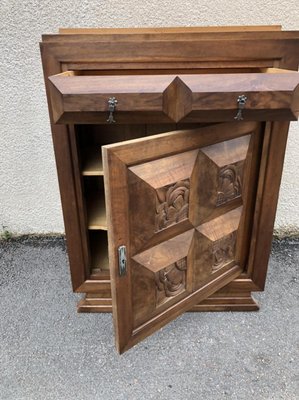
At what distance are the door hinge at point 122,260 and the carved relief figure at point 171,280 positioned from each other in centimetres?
14

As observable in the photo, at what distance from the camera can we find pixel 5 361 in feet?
3.72

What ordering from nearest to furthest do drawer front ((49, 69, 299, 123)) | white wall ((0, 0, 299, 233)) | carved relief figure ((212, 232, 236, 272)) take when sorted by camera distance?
drawer front ((49, 69, 299, 123)) → carved relief figure ((212, 232, 236, 272)) → white wall ((0, 0, 299, 233))

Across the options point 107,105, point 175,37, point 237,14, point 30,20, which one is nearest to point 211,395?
point 107,105

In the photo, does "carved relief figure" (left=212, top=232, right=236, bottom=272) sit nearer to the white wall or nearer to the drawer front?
the drawer front

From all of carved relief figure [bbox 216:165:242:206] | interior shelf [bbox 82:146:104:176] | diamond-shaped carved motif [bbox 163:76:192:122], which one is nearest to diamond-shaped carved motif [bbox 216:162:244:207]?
carved relief figure [bbox 216:165:242:206]

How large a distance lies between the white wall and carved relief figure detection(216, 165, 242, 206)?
665 millimetres

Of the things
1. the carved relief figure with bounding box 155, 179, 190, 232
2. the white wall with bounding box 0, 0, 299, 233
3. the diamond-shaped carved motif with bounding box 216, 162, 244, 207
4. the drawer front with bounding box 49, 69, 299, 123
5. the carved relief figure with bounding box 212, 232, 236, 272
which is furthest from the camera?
the white wall with bounding box 0, 0, 299, 233

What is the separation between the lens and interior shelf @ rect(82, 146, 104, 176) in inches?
41.4

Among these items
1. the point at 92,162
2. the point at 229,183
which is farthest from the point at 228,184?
the point at 92,162

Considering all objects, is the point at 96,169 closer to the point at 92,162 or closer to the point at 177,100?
the point at 92,162

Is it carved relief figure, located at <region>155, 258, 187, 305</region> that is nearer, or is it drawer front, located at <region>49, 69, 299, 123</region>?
drawer front, located at <region>49, 69, 299, 123</region>

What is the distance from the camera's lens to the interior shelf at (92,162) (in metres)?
1.05

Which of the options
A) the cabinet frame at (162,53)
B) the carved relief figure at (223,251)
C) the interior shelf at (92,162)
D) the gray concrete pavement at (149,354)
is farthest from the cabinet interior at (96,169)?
the carved relief figure at (223,251)

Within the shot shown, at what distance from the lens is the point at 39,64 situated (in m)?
1.43
